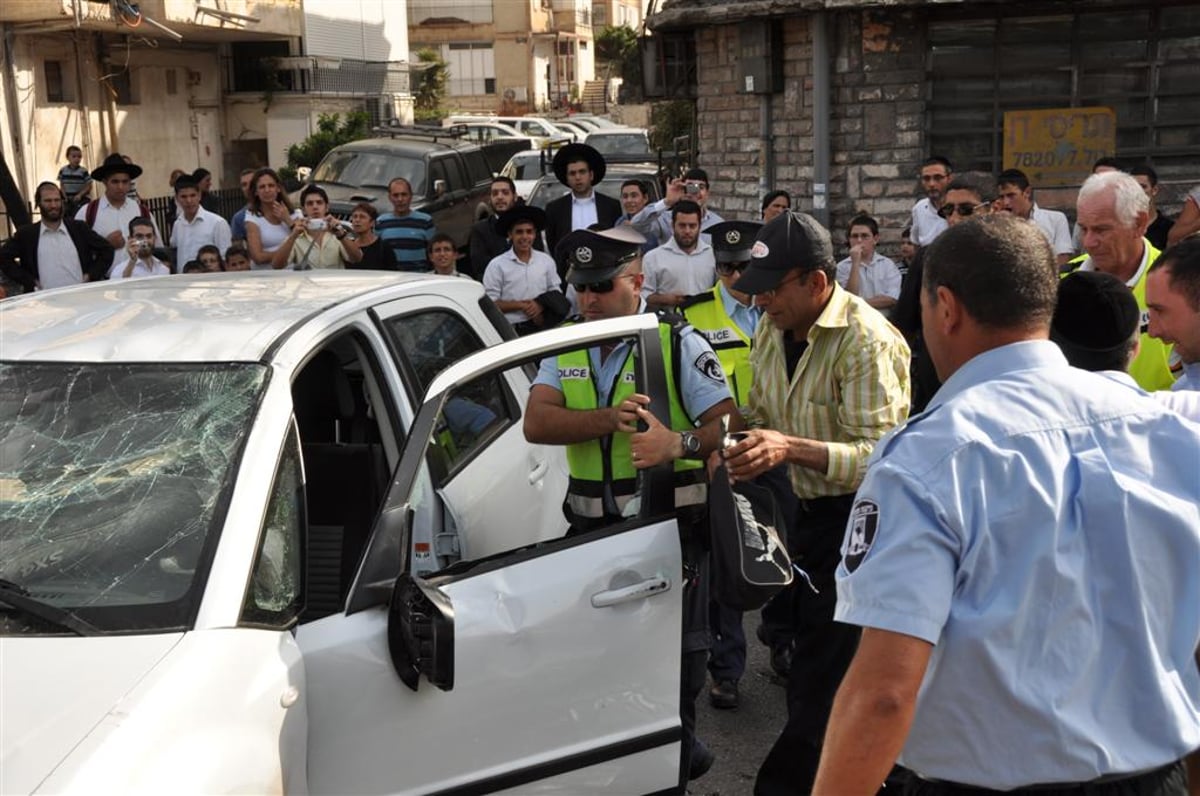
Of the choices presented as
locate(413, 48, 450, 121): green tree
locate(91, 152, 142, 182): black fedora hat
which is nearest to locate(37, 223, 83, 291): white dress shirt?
locate(91, 152, 142, 182): black fedora hat

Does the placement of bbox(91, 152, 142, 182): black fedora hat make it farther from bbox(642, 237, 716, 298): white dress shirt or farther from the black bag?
the black bag

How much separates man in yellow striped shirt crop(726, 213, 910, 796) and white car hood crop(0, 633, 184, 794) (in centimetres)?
190

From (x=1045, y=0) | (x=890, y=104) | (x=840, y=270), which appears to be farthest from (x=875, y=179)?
(x=840, y=270)

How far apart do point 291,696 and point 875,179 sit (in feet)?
30.8

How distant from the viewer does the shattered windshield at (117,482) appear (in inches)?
116

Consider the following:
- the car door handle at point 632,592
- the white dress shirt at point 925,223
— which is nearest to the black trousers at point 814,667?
the car door handle at point 632,592

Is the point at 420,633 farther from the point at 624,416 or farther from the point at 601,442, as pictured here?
the point at 601,442

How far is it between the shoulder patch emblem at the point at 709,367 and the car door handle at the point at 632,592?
639 mm

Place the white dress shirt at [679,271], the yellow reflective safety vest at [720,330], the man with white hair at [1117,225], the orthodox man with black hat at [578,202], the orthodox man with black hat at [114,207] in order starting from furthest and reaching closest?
1. the orthodox man with black hat at [114,207]
2. the orthodox man with black hat at [578,202]
3. the white dress shirt at [679,271]
4. the yellow reflective safety vest at [720,330]
5. the man with white hair at [1117,225]

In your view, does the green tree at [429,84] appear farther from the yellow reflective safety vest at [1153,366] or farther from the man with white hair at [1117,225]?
the yellow reflective safety vest at [1153,366]

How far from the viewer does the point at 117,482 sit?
3230mm

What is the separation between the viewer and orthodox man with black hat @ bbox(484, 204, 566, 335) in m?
9.00

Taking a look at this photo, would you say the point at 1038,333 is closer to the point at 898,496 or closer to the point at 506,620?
the point at 898,496

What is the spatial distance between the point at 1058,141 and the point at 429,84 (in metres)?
36.3
